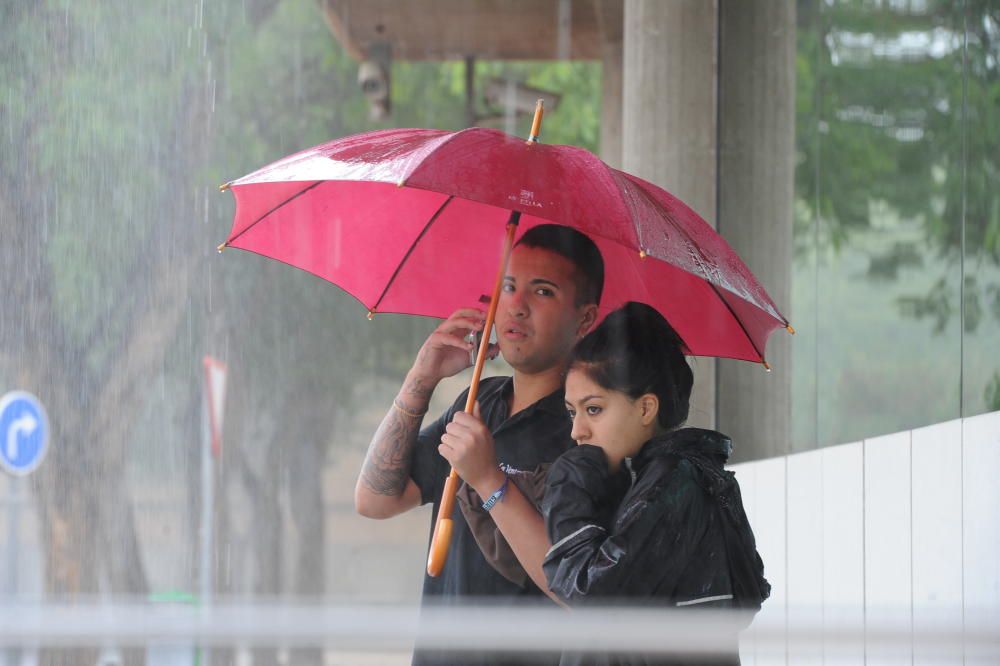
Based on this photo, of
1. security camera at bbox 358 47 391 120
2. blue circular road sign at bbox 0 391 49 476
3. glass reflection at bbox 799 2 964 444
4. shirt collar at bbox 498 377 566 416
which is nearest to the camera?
shirt collar at bbox 498 377 566 416

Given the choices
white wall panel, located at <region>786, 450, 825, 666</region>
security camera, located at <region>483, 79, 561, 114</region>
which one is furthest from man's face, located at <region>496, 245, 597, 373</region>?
security camera, located at <region>483, 79, 561, 114</region>

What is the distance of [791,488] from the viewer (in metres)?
3.79

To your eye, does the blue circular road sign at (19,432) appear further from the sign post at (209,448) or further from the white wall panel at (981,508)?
the white wall panel at (981,508)

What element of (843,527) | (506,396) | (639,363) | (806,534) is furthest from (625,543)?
(806,534)

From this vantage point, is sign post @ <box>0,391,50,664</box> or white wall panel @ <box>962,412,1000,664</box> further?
sign post @ <box>0,391,50,664</box>

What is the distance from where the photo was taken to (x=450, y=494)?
226 cm

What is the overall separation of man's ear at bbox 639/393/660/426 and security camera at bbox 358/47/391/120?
4377 mm

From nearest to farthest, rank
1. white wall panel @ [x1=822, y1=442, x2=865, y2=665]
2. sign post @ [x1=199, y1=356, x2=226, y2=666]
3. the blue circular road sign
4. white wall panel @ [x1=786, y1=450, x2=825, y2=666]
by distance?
white wall panel @ [x1=822, y1=442, x2=865, y2=665] → white wall panel @ [x1=786, y1=450, x2=825, y2=666] → the blue circular road sign → sign post @ [x1=199, y1=356, x2=226, y2=666]

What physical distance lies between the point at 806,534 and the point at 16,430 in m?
3.66

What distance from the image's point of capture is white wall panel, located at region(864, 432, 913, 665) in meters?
2.98

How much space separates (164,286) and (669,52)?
3856mm

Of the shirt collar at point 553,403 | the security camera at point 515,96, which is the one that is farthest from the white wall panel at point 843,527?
the security camera at point 515,96

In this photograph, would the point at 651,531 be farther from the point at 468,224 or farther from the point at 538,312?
the point at 468,224

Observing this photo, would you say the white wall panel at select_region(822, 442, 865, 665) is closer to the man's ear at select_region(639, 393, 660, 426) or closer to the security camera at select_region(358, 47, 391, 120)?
the man's ear at select_region(639, 393, 660, 426)
